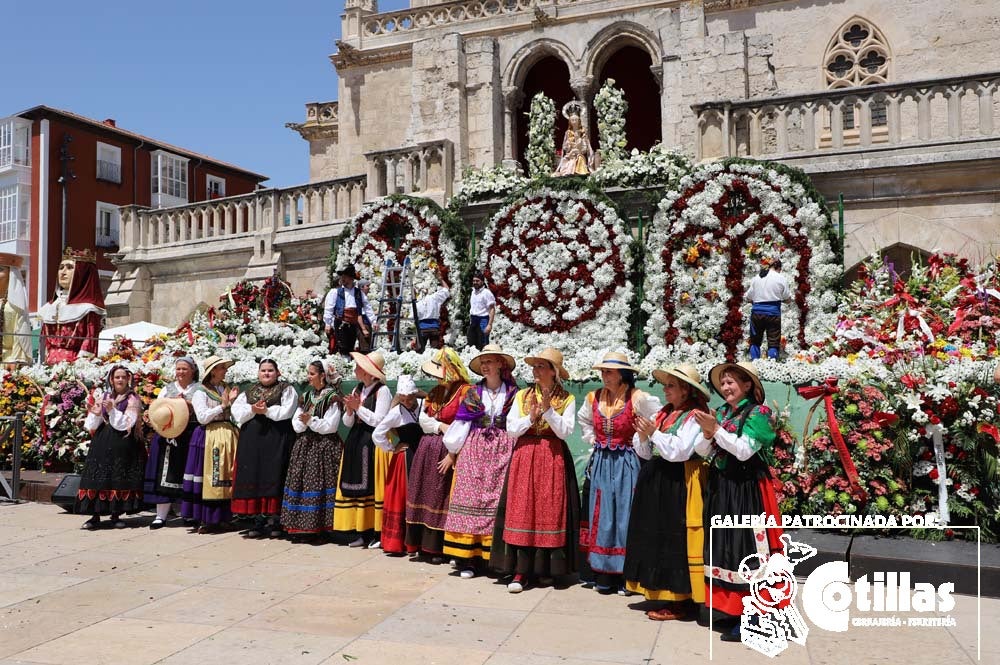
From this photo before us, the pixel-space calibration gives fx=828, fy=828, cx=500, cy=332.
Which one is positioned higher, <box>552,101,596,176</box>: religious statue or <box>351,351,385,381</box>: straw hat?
<box>552,101,596,176</box>: religious statue

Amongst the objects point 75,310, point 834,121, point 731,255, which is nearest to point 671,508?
point 731,255

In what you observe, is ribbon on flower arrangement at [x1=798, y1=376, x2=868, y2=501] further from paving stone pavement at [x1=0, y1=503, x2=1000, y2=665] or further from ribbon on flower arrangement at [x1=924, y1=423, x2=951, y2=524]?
paving stone pavement at [x1=0, y1=503, x2=1000, y2=665]

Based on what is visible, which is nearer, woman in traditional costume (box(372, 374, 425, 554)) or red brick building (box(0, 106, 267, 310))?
woman in traditional costume (box(372, 374, 425, 554))

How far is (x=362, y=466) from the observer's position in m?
7.35

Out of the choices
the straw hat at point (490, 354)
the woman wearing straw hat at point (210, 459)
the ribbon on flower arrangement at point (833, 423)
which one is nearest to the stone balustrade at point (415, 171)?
the woman wearing straw hat at point (210, 459)

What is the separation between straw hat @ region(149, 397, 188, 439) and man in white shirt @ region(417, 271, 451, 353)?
15.1ft

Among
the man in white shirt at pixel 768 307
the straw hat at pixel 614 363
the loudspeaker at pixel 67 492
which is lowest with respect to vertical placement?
the loudspeaker at pixel 67 492

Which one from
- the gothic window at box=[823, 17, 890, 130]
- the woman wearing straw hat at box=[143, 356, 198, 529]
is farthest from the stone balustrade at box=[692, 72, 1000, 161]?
the woman wearing straw hat at box=[143, 356, 198, 529]

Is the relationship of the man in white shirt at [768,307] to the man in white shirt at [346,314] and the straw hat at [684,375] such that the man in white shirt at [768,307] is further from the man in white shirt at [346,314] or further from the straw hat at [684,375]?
the man in white shirt at [346,314]

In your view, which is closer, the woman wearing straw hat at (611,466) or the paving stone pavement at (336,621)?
the paving stone pavement at (336,621)

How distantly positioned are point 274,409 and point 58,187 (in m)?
29.8

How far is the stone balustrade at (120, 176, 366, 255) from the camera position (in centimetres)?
1588

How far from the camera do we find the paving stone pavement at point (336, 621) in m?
4.51

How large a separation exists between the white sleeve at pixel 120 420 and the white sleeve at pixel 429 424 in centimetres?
342
